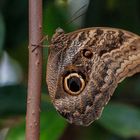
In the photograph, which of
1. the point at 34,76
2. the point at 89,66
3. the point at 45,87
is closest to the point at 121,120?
the point at 45,87

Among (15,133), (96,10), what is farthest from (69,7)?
(15,133)

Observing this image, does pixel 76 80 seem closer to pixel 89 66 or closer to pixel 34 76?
pixel 89 66

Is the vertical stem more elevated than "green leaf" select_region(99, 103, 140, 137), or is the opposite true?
the vertical stem

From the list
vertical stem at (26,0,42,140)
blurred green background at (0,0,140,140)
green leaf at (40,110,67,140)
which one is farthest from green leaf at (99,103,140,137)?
vertical stem at (26,0,42,140)

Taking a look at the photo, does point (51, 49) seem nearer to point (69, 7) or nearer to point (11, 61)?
point (69, 7)

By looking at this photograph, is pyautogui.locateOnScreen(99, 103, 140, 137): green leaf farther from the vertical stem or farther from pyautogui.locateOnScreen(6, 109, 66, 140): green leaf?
the vertical stem
